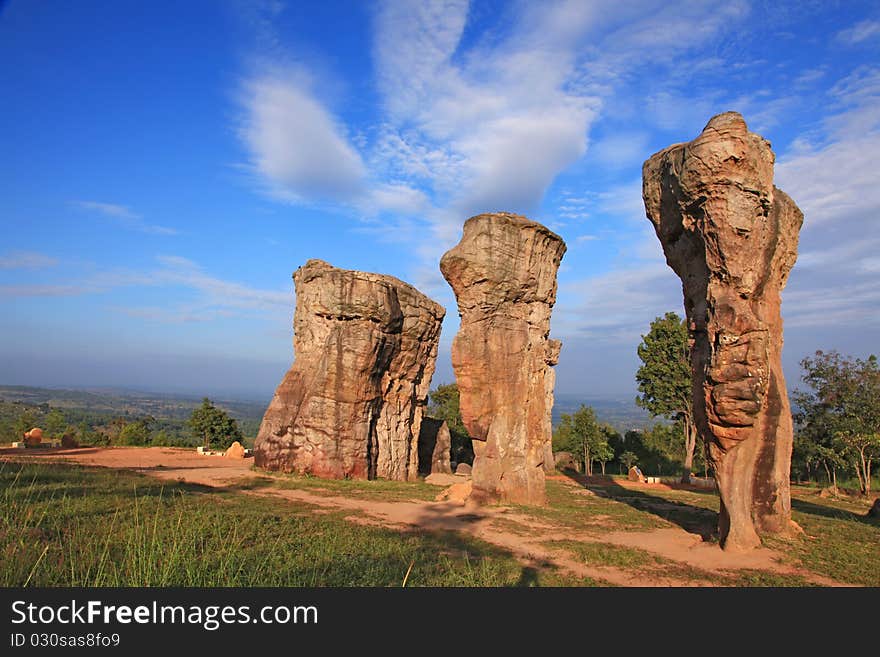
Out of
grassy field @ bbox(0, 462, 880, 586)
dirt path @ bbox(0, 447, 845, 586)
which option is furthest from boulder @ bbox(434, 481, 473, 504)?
grassy field @ bbox(0, 462, 880, 586)

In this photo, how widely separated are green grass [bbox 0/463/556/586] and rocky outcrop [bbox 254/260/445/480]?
10.2 meters

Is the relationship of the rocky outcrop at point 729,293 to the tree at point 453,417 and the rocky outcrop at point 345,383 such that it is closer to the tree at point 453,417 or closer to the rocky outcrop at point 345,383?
the rocky outcrop at point 345,383

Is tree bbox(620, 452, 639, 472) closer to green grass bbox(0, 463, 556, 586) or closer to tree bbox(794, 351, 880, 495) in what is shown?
tree bbox(794, 351, 880, 495)

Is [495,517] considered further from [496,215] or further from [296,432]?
[296,432]

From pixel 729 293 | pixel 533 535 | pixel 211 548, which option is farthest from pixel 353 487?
pixel 729 293

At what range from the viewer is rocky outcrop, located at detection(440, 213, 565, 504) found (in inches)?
711

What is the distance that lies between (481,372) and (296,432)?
11.7 metres

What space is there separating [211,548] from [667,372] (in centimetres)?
3309

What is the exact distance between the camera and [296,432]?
25500 mm

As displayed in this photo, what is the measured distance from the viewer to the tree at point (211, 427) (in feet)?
147

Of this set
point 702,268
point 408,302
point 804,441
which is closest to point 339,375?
point 408,302

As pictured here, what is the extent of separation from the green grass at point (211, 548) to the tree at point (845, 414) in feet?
77.5

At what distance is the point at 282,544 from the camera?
971 centimetres

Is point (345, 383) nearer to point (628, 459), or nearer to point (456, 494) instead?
point (456, 494)
